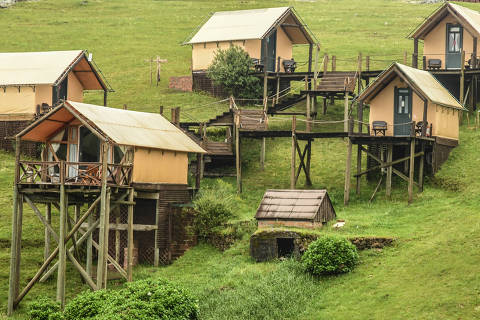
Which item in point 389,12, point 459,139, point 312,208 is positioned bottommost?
point 312,208

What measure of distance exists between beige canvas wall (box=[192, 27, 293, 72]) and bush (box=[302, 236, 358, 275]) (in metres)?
29.7

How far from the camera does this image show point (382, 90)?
50812mm

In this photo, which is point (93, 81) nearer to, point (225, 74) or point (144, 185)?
point (225, 74)

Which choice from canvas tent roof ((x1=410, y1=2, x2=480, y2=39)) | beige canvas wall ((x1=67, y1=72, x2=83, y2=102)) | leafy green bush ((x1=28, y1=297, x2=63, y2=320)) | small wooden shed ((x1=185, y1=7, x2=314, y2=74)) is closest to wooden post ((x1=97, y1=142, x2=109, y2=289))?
leafy green bush ((x1=28, y1=297, x2=63, y2=320))

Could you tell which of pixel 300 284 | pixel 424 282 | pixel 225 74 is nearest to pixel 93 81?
pixel 225 74

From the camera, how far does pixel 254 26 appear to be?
6650 centimetres

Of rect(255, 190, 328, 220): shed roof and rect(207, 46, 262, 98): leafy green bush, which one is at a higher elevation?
rect(207, 46, 262, 98): leafy green bush

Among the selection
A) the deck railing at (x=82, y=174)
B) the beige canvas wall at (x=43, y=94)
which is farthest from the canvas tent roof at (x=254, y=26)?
the deck railing at (x=82, y=174)

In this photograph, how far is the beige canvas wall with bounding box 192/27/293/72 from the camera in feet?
214

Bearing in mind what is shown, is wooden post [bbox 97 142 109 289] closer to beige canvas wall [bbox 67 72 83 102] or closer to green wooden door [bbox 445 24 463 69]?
beige canvas wall [bbox 67 72 83 102]

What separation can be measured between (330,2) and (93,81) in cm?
5630

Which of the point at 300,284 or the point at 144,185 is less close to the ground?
the point at 144,185

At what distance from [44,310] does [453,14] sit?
34.1m

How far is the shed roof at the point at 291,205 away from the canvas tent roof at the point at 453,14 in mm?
18976
